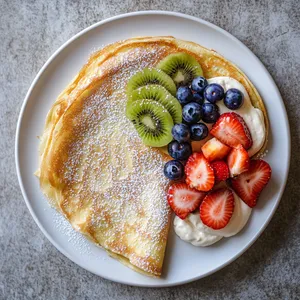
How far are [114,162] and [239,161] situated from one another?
574 millimetres

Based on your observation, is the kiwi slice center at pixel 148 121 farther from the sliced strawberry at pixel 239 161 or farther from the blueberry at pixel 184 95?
the sliced strawberry at pixel 239 161

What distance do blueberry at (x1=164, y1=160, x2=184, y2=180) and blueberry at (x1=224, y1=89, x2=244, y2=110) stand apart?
1.11ft

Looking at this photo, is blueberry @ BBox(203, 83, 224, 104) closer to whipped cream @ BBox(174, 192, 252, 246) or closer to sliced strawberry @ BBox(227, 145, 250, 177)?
sliced strawberry @ BBox(227, 145, 250, 177)

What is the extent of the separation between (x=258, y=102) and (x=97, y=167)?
81cm

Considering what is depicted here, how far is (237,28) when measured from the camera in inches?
88.4

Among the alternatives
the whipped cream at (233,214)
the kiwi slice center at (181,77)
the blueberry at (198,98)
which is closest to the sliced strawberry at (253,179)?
the whipped cream at (233,214)

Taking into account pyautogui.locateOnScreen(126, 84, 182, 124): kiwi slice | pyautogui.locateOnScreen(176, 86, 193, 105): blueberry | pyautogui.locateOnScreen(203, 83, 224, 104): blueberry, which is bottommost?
pyautogui.locateOnScreen(126, 84, 182, 124): kiwi slice

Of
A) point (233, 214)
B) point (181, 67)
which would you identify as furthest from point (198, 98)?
point (233, 214)

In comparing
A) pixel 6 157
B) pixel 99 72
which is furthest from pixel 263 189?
pixel 6 157

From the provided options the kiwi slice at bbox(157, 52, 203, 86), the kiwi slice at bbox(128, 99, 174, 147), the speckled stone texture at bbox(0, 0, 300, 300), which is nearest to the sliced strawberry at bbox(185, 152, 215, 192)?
the kiwi slice at bbox(128, 99, 174, 147)

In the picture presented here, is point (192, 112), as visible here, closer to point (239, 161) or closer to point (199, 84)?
point (199, 84)

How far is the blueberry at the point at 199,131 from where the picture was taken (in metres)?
1.96

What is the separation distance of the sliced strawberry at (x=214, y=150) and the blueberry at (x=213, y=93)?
0.58 feet

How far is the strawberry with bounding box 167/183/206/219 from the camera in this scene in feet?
6.61
